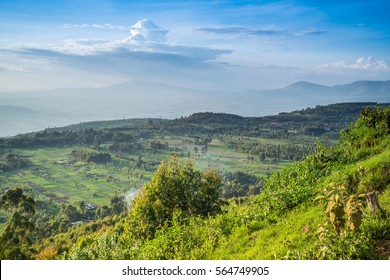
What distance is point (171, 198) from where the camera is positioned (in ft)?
67.3

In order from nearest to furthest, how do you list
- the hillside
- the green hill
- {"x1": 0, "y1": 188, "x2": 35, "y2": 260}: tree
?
the green hill → the hillside → {"x1": 0, "y1": 188, "x2": 35, "y2": 260}: tree

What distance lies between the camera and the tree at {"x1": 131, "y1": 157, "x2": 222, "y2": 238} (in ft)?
62.6

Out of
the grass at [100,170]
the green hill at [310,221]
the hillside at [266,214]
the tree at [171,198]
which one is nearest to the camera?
the green hill at [310,221]

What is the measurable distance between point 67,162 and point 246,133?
9338 centimetres

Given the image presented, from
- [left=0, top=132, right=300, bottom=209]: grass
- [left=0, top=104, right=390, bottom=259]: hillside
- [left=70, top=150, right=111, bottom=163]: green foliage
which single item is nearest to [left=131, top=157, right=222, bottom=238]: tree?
[left=0, top=104, right=390, bottom=259]: hillside

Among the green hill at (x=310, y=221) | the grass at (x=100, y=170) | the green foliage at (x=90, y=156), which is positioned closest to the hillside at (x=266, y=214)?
the green hill at (x=310, y=221)

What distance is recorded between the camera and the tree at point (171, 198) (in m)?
19.1

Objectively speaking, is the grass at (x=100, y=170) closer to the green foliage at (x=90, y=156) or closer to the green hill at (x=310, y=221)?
the green foliage at (x=90, y=156)

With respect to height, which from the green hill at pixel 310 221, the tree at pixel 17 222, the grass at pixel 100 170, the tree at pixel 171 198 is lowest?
the grass at pixel 100 170

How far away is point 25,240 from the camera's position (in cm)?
3588

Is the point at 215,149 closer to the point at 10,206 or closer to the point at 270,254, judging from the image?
the point at 10,206

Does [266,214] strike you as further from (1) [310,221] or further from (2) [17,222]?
(2) [17,222]

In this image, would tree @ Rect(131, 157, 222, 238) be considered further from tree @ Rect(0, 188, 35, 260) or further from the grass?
the grass

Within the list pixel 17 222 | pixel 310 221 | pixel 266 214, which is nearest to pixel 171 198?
pixel 266 214
